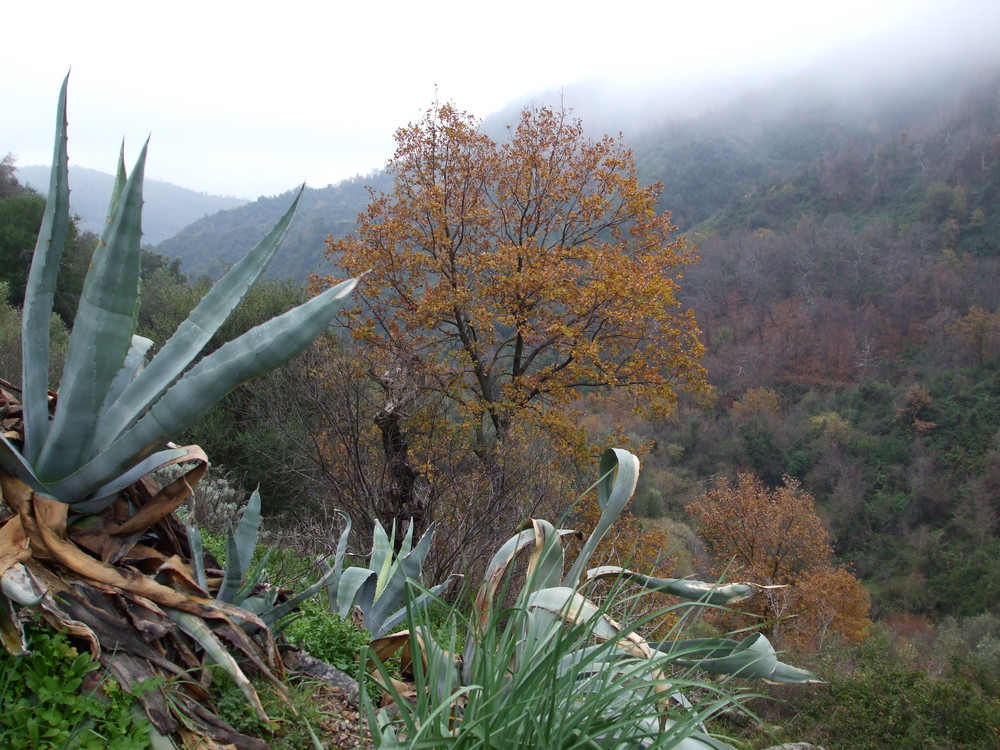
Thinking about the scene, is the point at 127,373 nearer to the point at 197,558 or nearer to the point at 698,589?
the point at 197,558

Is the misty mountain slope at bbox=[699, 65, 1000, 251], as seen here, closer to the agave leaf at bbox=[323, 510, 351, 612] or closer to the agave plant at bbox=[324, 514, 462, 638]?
the agave plant at bbox=[324, 514, 462, 638]

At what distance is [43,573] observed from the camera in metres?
2.07

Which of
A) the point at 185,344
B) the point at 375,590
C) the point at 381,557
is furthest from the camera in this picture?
the point at 381,557

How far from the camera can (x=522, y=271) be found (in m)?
13.6

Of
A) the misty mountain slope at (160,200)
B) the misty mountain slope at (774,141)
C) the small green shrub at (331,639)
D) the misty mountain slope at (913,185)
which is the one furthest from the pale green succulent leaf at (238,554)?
the misty mountain slope at (160,200)

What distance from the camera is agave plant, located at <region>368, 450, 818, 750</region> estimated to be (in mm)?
1595

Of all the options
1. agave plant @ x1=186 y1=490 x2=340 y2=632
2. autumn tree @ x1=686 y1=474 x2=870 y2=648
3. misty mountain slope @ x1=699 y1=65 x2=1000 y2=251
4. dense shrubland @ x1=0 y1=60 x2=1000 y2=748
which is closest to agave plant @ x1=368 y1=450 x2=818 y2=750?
dense shrubland @ x1=0 y1=60 x2=1000 y2=748

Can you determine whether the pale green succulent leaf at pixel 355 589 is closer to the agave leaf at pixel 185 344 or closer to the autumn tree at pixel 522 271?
the agave leaf at pixel 185 344

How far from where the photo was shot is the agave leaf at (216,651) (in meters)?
2.09

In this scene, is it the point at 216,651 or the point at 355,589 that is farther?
the point at 355,589

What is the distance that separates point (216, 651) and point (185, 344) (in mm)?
995

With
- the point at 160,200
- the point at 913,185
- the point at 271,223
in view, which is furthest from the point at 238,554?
the point at 160,200

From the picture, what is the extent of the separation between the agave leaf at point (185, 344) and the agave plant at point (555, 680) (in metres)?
1.24

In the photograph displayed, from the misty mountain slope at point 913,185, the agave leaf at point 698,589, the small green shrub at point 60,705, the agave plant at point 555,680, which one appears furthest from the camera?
the misty mountain slope at point 913,185
